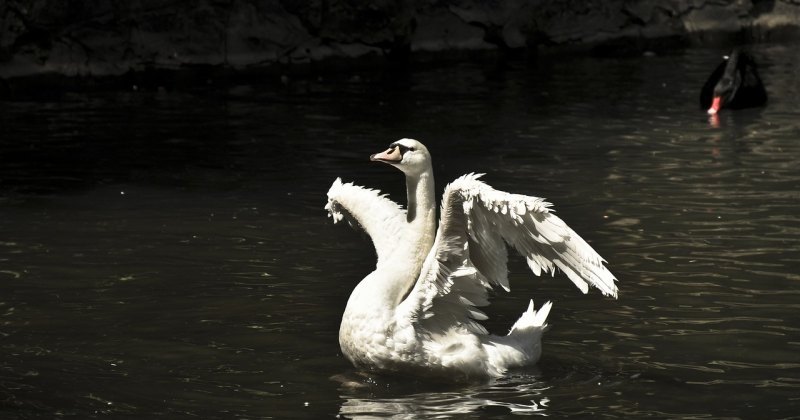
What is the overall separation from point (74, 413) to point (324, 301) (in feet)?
7.86

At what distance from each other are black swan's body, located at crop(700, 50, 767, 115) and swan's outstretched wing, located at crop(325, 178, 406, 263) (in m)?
9.18

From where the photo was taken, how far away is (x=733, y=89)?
16.1 meters

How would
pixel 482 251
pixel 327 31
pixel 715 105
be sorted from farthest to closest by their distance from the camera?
pixel 327 31 < pixel 715 105 < pixel 482 251

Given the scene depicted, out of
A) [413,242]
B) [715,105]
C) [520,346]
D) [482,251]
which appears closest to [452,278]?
[482,251]

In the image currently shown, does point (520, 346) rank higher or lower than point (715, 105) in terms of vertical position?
lower

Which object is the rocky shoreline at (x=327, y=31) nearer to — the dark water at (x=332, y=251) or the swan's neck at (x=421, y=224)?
the dark water at (x=332, y=251)

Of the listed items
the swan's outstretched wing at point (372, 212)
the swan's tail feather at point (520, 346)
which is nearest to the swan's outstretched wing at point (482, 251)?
the swan's tail feather at point (520, 346)

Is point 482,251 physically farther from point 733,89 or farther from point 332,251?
point 733,89

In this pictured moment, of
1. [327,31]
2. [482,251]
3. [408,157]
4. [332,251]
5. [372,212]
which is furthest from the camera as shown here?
[327,31]

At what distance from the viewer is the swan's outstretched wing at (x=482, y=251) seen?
6.57 meters

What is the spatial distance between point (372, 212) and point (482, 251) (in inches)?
38.5

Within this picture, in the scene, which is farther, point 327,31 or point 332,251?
point 327,31

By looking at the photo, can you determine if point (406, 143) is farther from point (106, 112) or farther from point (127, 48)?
point (127, 48)

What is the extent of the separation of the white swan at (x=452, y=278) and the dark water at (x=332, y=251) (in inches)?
6.2
